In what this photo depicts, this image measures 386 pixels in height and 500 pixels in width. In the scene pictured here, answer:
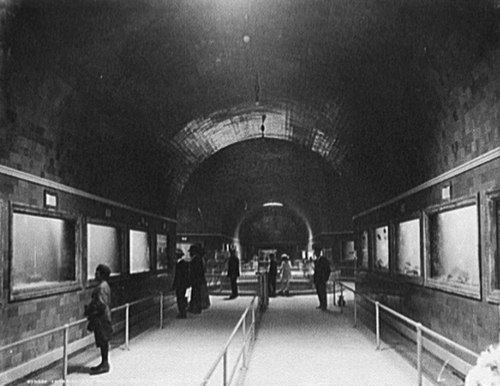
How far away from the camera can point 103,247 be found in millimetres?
14664

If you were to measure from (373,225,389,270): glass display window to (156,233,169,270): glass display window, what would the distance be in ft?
21.8

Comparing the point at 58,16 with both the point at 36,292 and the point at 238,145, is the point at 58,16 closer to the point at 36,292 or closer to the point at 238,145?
the point at 36,292

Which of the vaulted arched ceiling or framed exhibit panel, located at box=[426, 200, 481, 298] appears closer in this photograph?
the vaulted arched ceiling

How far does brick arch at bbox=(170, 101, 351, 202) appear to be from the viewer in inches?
767

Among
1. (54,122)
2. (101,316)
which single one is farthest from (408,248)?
(54,122)

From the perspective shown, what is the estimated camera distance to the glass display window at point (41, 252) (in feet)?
32.7

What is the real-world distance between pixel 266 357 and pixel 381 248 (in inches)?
269

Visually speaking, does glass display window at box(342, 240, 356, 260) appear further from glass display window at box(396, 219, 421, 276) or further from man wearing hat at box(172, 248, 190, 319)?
glass display window at box(396, 219, 421, 276)

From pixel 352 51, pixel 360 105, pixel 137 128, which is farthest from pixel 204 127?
pixel 352 51

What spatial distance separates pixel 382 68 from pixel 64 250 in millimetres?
6367

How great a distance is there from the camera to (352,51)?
12.6 m

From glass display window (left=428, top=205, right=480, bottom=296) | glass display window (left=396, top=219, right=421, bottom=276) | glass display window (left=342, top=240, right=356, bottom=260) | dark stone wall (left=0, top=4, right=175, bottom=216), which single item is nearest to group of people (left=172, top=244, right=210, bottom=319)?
dark stone wall (left=0, top=4, right=175, bottom=216)

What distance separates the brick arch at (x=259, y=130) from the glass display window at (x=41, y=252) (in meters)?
7.58

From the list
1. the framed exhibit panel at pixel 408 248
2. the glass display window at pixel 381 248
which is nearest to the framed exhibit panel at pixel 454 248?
the framed exhibit panel at pixel 408 248
